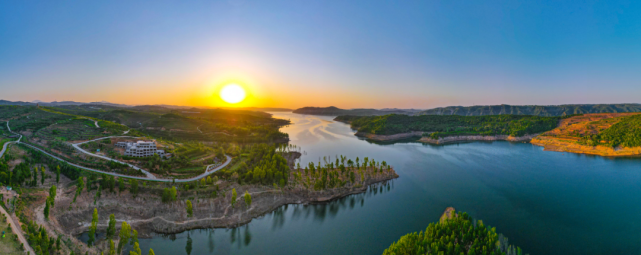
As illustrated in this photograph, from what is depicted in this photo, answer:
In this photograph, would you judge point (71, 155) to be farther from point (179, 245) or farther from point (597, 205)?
point (597, 205)

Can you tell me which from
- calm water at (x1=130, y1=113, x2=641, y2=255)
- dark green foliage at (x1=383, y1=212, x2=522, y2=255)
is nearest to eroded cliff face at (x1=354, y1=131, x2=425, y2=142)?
calm water at (x1=130, y1=113, x2=641, y2=255)

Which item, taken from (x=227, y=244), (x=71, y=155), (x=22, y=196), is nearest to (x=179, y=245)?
(x=227, y=244)

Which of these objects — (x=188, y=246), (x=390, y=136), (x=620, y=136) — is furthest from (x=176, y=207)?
(x=620, y=136)

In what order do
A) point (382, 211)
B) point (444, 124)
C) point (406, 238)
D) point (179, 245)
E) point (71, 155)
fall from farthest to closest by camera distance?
point (444, 124)
point (71, 155)
point (382, 211)
point (179, 245)
point (406, 238)

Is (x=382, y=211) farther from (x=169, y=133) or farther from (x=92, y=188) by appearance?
(x=169, y=133)

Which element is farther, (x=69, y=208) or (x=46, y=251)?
(x=69, y=208)

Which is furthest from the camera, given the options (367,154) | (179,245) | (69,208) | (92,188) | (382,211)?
(367,154)

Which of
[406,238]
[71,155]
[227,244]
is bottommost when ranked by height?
[227,244]

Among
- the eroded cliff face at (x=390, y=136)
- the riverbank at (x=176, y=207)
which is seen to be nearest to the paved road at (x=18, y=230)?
the riverbank at (x=176, y=207)

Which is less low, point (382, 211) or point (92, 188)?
point (92, 188)

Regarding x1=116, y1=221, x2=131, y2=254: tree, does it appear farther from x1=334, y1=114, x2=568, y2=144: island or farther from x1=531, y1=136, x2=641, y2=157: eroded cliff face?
x1=531, y1=136, x2=641, y2=157: eroded cliff face
